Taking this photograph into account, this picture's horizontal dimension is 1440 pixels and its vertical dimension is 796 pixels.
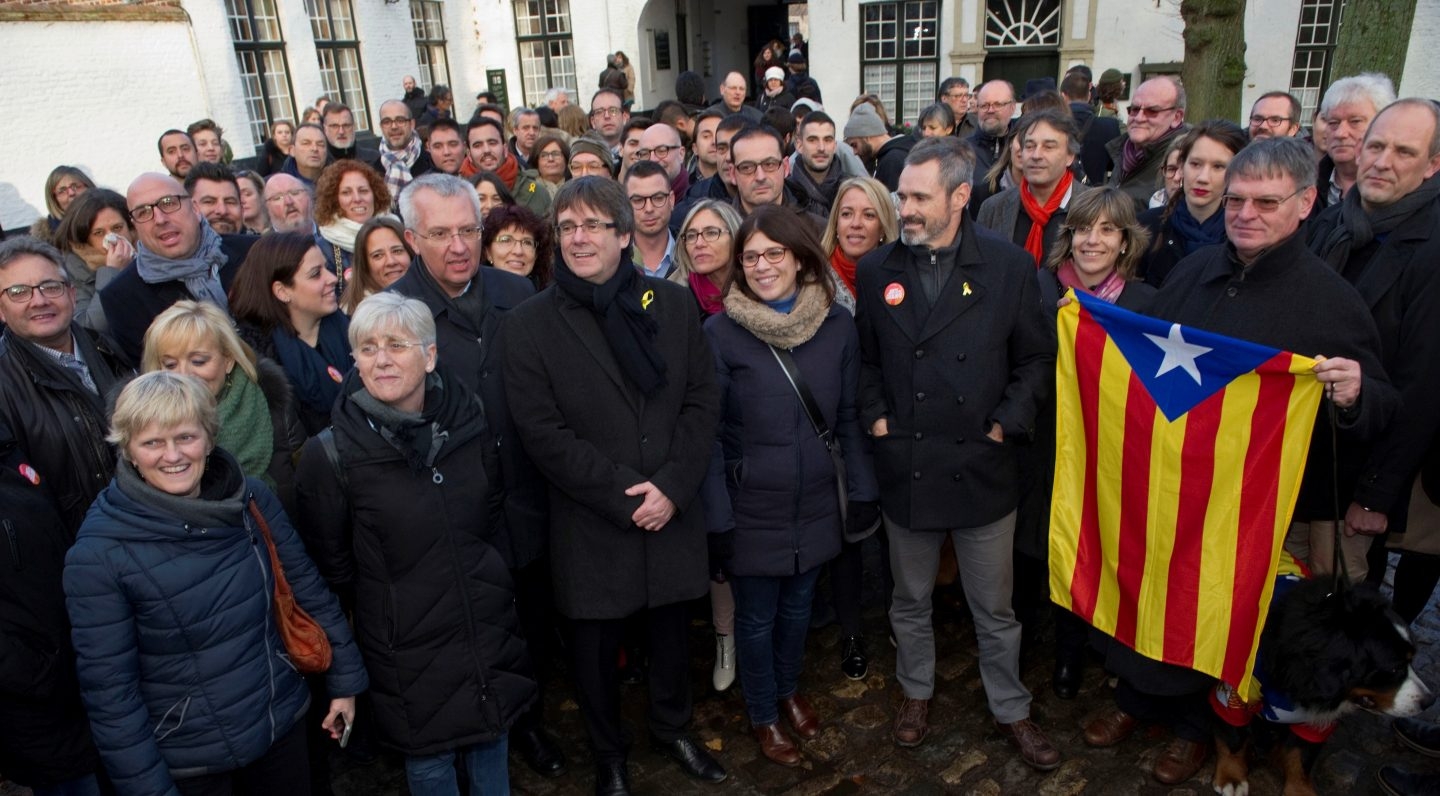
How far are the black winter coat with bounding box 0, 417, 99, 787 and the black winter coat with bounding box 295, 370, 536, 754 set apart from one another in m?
0.71

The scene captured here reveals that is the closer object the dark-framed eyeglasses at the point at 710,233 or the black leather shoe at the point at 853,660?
the dark-framed eyeglasses at the point at 710,233

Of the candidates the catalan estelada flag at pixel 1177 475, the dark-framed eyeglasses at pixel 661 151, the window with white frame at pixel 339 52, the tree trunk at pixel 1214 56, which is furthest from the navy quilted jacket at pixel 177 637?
the window with white frame at pixel 339 52

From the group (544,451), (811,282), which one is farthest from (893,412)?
(544,451)

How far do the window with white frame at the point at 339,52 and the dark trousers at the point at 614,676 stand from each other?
15.2m

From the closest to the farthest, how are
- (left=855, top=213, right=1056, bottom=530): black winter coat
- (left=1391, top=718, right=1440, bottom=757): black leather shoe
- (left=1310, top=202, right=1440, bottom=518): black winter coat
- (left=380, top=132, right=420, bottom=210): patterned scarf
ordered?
(left=1310, top=202, right=1440, bottom=518): black winter coat, (left=855, top=213, right=1056, bottom=530): black winter coat, (left=1391, top=718, right=1440, bottom=757): black leather shoe, (left=380, top=132, right=420, bottom=210): patterned scarf

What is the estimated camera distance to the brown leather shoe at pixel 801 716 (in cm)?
379

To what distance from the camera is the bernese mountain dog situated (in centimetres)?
288

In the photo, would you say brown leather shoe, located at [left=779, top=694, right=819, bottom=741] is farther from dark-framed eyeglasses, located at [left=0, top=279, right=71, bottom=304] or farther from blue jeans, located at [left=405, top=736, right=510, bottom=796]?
dark-framed eyeglasses, located at [left=0, top=279, right=71, bottom=304]

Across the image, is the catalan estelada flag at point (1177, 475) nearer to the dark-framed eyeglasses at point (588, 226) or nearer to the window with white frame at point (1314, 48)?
the dark-framed eyeglasses at point (588, 226)

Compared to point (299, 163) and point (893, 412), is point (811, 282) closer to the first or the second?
point (893, 412)

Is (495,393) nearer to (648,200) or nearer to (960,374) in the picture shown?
(648,200)

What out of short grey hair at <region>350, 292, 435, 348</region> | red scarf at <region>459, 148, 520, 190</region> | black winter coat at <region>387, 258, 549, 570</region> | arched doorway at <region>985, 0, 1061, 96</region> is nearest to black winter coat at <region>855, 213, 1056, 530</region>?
black winter coat at <region>387, 258, 549, 570</region>

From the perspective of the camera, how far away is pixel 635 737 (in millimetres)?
3859

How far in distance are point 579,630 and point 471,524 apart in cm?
67
